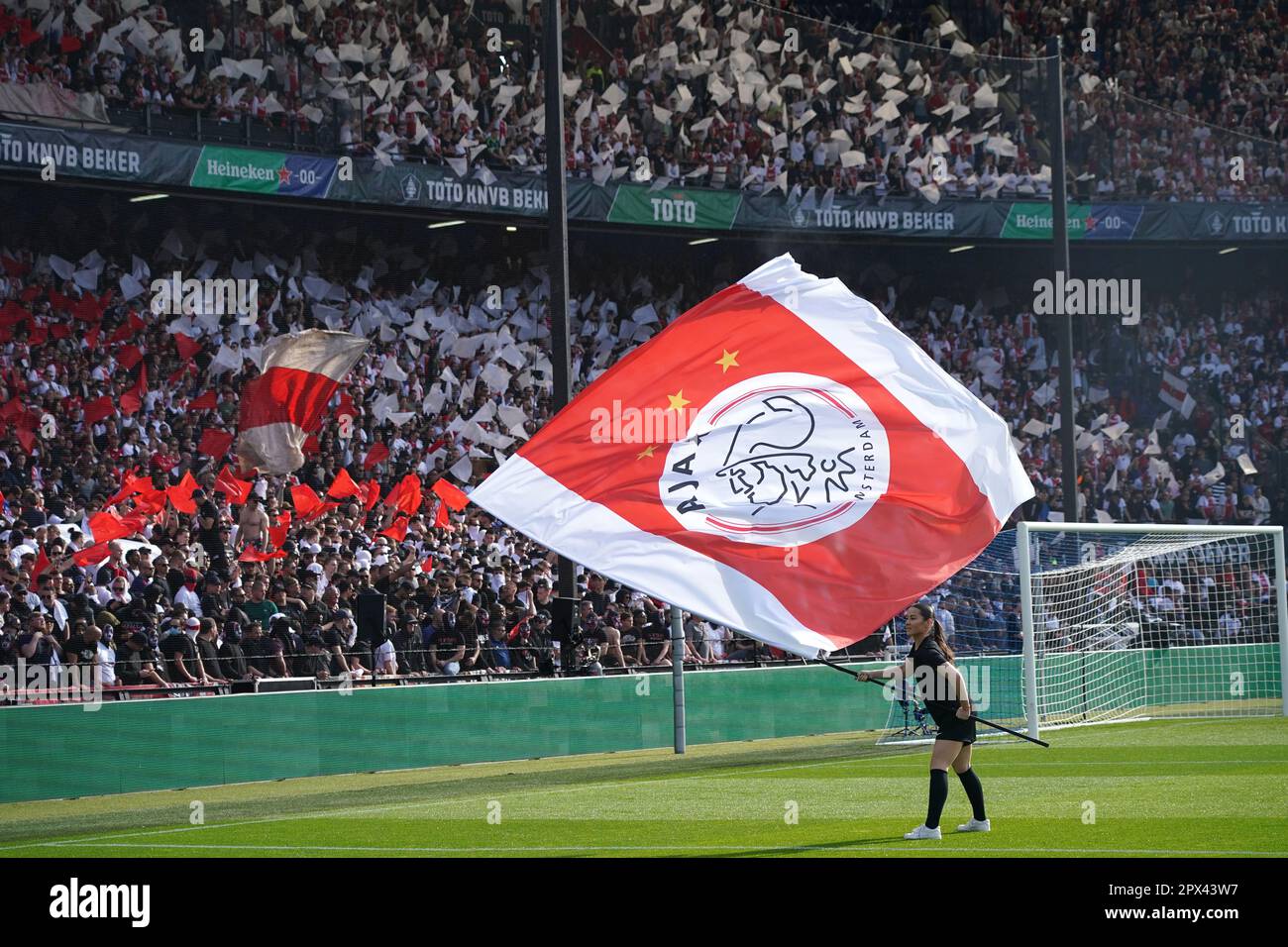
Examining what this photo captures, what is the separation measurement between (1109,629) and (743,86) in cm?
1608

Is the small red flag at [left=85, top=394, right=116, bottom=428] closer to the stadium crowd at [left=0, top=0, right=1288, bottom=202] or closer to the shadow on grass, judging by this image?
the stadium crowd at [left=0, top=0, right=1288, bottom=202]

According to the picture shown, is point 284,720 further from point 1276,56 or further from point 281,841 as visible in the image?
point 1276,56

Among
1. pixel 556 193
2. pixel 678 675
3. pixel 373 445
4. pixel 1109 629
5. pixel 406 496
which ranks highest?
pixel 556 193

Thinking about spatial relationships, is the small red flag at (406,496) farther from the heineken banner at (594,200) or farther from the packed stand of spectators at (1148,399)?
the packed stand of spectators at (1148,399)

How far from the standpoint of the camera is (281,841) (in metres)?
13.6

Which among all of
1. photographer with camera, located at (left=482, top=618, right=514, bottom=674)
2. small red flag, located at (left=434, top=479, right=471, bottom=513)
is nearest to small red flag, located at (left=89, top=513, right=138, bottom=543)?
photographer with camera, located at (left=482, top=618, right=514, bottom=674)

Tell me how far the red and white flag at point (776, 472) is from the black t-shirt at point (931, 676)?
75cm

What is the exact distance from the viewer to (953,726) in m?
12.6

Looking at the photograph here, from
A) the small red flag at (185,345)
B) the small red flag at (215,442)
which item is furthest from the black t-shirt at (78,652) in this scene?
the small red flag at (185,345)

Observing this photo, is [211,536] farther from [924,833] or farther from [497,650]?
[924,833]

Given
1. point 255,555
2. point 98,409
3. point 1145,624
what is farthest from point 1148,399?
point 255,555

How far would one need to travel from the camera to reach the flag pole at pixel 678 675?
22672 mm

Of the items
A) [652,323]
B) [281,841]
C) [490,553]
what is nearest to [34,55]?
[490,553]
